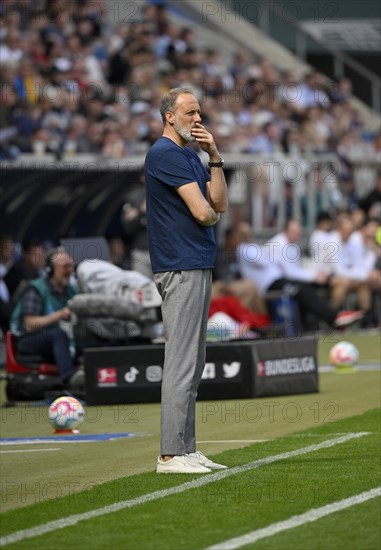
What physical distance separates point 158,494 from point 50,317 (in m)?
6.44

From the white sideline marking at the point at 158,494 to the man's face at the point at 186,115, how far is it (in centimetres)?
196

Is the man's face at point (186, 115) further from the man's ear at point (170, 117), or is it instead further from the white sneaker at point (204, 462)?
the white sneaker at point (204, 462)

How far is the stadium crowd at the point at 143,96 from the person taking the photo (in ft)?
74.6

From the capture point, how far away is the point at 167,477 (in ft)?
27.8

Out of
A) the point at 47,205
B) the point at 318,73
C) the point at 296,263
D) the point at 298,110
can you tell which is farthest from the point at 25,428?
the point at 318,73

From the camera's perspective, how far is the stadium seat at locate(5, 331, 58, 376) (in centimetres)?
1438

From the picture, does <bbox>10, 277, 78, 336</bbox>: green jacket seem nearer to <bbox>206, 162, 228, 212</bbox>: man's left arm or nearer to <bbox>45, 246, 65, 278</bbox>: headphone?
<bbox>45, 246, 65, 278</bbox>: headphone

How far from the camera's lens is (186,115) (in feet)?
28.4

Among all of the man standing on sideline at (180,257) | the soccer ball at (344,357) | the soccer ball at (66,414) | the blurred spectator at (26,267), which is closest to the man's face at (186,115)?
the man standing on sideline at (180,257)

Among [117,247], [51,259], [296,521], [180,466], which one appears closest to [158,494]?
[180,466]

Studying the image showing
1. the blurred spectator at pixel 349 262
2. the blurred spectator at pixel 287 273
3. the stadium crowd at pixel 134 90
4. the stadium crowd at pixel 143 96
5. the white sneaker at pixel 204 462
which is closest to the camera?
the white sneaker at pixel 204 462

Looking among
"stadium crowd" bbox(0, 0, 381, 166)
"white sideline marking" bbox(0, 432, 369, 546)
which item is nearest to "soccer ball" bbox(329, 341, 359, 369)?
"white sideline marking" bbox(0, 432, 369, 546)

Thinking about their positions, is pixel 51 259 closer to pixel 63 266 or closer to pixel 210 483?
pixel 63 266

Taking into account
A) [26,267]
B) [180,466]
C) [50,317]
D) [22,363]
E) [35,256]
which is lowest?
[180,466]
